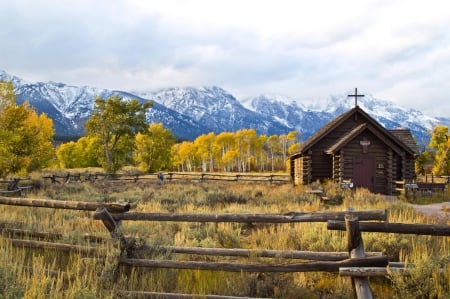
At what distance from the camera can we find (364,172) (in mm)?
24828

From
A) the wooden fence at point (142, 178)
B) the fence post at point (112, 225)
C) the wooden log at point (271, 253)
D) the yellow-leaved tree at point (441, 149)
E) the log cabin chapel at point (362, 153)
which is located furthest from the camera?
the yellow-leaved tree at point (441, 149)

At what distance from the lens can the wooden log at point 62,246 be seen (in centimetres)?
589

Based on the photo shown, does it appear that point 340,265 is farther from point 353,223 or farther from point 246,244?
point 246,244

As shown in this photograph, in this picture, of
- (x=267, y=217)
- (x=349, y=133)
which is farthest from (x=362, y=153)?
(x=267, y=217)

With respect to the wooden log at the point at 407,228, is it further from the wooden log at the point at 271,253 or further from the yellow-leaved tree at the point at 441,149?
the yellow-leaved tree at the point at 441,149

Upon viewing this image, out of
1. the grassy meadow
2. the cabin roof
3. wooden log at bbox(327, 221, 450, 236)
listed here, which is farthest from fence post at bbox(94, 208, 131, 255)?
the cabin roof

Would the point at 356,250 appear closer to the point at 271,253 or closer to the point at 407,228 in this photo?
the point at 407,228

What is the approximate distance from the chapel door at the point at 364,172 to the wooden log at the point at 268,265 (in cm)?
2051

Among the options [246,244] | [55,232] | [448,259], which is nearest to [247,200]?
[246,244]

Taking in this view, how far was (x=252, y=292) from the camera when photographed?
18.1 feet

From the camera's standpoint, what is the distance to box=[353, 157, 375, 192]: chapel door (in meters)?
24.6

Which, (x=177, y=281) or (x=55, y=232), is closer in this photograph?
(x=177, y=281)

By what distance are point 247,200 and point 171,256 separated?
11.2 m

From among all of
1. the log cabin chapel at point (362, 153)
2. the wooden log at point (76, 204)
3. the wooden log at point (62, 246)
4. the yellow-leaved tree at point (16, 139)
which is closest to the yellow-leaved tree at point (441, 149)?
the log cabin chapel at point (362, 153)
